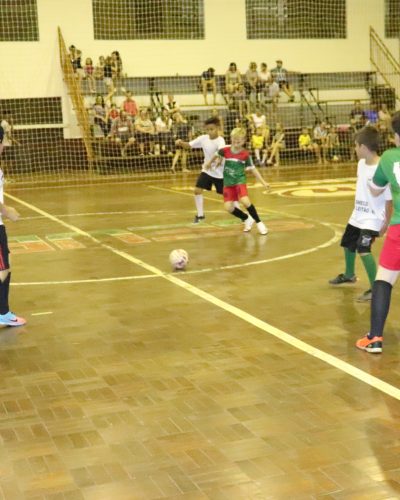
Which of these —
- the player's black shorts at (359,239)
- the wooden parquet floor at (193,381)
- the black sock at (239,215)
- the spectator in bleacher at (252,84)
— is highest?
the spectator in bleacher at (252,84)

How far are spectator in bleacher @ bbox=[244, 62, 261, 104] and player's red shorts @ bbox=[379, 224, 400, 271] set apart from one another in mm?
22581

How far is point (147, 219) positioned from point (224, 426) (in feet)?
32.9

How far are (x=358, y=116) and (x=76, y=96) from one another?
9.46m

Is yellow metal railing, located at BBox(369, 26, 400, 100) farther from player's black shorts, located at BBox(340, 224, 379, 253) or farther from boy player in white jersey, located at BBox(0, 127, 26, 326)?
boy player in white jersey, located at BBox(0, 127, 26, 326)

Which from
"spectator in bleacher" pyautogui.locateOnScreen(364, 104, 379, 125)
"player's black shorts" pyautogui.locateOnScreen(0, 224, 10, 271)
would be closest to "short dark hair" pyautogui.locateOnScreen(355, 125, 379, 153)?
"player's black shorts" pyautogui.locateOnScreen(0, 224, 10, 271)

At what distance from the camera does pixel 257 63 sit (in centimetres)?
2962

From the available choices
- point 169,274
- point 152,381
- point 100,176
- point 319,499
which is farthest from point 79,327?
point 100,176

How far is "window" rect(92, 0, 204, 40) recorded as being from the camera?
27766mm

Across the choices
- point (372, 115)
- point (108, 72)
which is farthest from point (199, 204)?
point (372, 115)

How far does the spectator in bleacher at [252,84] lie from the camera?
28.2 meters

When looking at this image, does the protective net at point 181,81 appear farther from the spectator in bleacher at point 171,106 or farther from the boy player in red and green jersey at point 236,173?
the boy player in red and green jersey at point 236,173

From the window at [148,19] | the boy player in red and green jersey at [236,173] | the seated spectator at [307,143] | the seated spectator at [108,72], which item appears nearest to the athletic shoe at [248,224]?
the boy player in red and green jersey at [236,173]

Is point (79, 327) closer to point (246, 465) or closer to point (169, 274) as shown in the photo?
point (169, 274)

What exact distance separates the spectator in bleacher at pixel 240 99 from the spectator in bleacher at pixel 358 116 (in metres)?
3.70
